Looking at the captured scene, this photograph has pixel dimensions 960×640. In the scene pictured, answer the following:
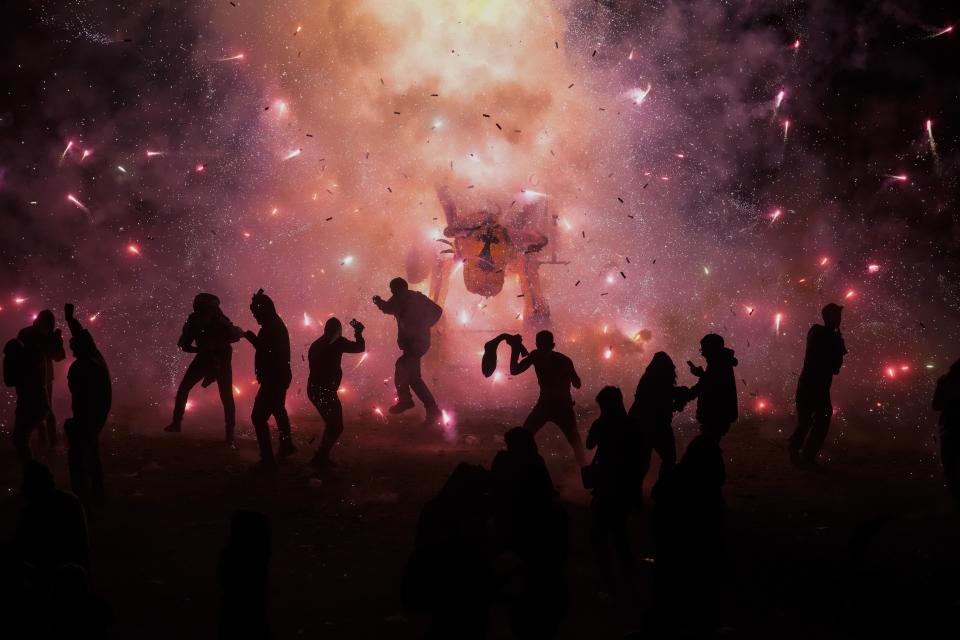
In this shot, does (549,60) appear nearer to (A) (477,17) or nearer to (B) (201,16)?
(A) (477,17)

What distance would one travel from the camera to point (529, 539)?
348 centimetres

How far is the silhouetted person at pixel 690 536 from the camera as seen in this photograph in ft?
12.2

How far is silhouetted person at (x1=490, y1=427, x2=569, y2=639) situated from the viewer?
3266mm

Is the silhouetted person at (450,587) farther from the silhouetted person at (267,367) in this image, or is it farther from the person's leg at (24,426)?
the person's leg at (24,426)

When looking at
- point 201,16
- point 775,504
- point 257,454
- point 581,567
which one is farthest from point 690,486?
point 201,16

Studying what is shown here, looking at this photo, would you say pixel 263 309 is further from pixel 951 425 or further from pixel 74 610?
pixel 951 425

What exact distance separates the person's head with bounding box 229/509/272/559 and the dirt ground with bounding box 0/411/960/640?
108 centimetres

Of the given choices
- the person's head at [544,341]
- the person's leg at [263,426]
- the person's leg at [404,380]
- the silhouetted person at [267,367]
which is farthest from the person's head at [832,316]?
the person's leg at [263,426]

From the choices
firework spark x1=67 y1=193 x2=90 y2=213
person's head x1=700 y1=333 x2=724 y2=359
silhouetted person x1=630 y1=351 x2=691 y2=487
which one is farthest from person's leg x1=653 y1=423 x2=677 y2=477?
firework spark x1=67 y1=193 x2=90 y2=213

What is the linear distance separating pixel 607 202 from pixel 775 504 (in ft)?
39.3

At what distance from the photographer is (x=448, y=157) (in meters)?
15.5

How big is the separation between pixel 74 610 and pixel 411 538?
2.84 meters

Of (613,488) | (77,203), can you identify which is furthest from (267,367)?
(77,203)

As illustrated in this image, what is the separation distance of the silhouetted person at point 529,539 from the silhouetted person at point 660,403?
2.19m
